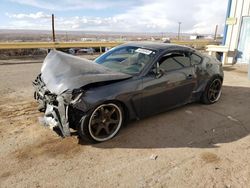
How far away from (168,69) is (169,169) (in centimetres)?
196

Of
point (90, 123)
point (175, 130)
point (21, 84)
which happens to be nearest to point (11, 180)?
point (90, 123)

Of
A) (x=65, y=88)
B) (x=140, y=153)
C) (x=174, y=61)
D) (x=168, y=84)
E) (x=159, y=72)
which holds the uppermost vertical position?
(x=174, y=61)

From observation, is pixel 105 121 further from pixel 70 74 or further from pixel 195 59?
pixel 195 59

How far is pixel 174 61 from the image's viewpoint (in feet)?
14.5

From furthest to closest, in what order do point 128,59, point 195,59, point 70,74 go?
point 195,59
point 128,59
point 70,74

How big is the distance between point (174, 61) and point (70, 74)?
2.07m

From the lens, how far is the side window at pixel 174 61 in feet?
13.7

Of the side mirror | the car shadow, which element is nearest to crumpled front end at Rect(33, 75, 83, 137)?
the car shadow

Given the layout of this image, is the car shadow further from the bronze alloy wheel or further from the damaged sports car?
the damaged sports car

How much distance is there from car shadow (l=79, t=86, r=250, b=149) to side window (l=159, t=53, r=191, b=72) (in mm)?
975

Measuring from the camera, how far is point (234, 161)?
10.3 feet

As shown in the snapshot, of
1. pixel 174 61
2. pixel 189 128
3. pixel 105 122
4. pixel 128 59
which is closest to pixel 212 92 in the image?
pixel 174 61

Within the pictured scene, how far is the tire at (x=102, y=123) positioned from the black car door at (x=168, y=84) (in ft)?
1.67

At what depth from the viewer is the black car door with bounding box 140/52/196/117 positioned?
391 centimetres
